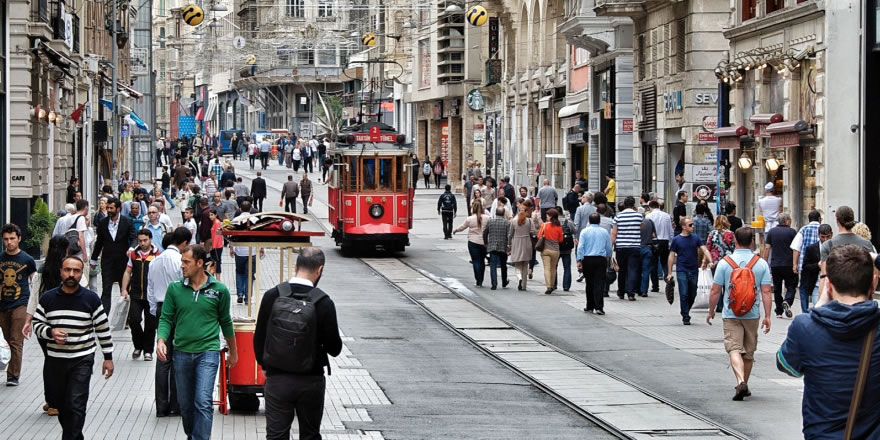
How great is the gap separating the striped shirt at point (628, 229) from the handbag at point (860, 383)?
1696 cm

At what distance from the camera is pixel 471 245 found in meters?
26.3

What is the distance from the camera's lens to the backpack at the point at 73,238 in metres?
17.8

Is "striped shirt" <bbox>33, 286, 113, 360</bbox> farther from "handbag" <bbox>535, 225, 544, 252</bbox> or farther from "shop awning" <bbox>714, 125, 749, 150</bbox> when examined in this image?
"shop awning" <bbox>714, 125, 749, 150</bbox>

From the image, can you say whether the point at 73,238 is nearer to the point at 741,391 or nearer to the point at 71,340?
the point at 71,340

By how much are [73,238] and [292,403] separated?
11575 mm

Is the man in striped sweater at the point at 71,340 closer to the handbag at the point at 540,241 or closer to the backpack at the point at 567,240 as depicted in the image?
the handbag at the point at 540,241

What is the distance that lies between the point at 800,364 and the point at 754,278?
766cm

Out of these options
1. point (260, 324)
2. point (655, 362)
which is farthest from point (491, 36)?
point (260, 324)

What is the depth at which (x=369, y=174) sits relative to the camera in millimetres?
32500

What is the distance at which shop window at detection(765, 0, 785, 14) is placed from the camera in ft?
92.3

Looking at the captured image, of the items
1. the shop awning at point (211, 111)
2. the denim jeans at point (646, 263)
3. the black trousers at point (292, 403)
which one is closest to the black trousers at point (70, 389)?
the black trousers at point (292, 403)

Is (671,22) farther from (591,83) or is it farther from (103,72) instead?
(103,72)

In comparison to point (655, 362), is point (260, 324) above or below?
above

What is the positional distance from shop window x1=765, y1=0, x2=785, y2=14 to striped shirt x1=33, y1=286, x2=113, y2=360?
20392mm
